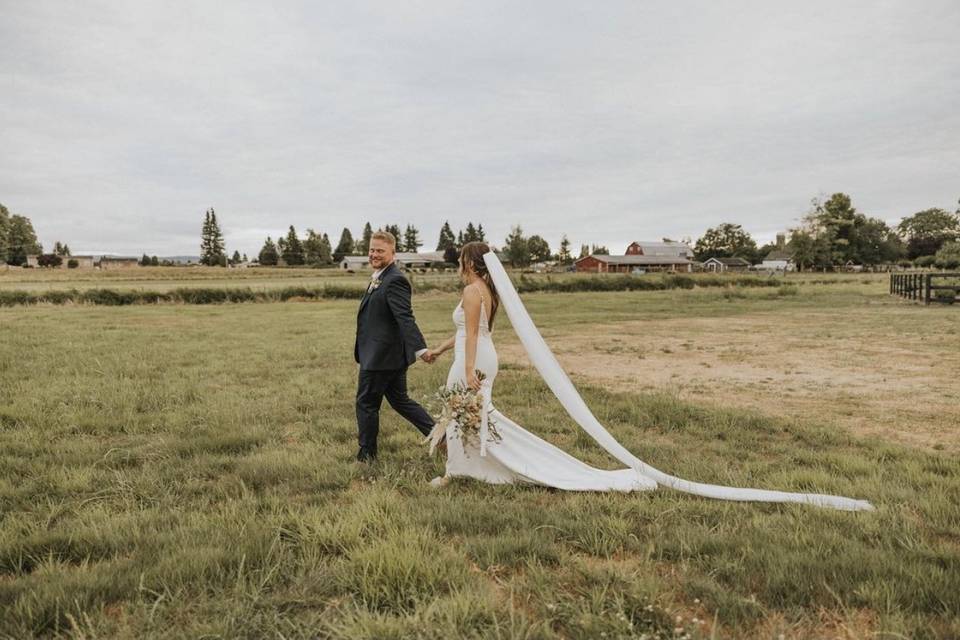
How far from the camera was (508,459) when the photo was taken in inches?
206

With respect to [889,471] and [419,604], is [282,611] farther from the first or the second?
[889,471]

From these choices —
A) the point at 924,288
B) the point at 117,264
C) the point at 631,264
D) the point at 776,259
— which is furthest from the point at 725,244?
the point at 117,264

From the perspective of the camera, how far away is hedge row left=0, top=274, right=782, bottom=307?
30422 millimetres

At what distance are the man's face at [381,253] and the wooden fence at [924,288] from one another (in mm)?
30790

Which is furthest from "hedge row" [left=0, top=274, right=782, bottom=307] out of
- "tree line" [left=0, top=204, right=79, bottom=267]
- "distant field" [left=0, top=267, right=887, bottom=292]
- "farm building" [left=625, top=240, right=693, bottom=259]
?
"farm building" [left=625, top=240, right=693, bottom=259]

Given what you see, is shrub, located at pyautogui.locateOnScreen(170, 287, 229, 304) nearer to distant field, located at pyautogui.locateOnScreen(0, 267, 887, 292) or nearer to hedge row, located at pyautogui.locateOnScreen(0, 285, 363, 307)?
hedge row, located at pyautogui.locateOnScreen(0, 285, 363, 307)

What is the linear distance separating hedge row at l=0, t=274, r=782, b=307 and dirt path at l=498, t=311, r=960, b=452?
21656 millimetres

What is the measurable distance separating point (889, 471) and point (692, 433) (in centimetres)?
212

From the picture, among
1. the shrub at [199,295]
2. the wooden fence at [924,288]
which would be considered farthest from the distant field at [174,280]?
the wooden fence at [924,288]

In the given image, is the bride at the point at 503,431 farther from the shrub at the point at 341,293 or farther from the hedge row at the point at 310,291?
the shrub at the point at 341,293

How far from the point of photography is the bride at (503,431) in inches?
203

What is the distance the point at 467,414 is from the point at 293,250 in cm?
12419

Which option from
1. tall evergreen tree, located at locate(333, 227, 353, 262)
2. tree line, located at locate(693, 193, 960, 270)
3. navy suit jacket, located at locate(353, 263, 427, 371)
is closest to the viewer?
navy suit jacket, located at locate(353, 263, 427, 371)

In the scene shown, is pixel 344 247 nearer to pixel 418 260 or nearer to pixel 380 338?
pixel 418 260
